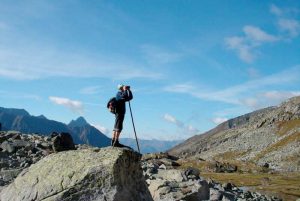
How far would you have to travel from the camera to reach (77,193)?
21.2m

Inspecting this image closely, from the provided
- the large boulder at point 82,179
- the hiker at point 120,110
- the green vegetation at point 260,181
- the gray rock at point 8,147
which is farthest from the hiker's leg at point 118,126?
the green vegetation at point 260,181

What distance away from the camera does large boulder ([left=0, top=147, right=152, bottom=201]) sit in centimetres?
2138

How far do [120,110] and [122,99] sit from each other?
0.62 m

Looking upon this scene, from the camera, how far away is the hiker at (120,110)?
25.6 meters

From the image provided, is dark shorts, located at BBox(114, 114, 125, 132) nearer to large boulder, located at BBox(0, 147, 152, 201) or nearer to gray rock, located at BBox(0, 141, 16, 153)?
large boulder, located at BBox(0, 147, 152, 201)

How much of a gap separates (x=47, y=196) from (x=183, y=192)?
59.9ft

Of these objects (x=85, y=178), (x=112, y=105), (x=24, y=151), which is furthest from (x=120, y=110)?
(x=24, y=151)

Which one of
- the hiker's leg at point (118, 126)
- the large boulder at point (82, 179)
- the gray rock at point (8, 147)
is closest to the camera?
the large boulder at point (82, 179)

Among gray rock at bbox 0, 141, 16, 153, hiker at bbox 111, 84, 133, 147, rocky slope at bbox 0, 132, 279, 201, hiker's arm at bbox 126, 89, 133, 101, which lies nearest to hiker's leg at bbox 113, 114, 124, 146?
hiker at bbox 111, 84, 133, 147

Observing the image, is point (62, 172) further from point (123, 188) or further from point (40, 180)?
point (123, 188)

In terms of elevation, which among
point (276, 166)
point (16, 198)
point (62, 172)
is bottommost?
point (16, 198)

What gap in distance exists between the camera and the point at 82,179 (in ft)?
70.4

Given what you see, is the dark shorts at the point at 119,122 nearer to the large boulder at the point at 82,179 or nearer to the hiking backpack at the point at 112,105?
the hiking backpack at the point at 112,105

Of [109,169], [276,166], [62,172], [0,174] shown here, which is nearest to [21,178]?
[62,172]
